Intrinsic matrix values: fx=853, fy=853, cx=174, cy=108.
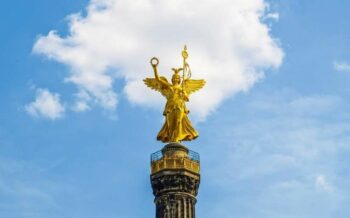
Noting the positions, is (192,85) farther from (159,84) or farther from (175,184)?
(175,184)

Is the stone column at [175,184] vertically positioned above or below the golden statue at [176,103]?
below

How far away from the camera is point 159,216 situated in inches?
2349

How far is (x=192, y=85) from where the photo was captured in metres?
64.6

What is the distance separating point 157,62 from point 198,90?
12.6 feet

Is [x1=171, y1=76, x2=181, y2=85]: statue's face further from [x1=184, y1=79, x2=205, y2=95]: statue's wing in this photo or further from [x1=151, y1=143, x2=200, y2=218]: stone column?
[x1=151, y1=143, x2=200, y2=218]: stone column

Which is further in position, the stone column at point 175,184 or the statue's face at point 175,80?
the statue's face at point 175,80

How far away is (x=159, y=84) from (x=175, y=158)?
6539 mm

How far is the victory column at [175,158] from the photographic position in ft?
196

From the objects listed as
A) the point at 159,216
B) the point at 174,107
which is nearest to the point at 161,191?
the point at 159,216

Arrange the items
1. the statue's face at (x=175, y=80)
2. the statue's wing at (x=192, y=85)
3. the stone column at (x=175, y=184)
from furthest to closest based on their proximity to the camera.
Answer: the statue's wing at (x=192, y=85) < the statue's face at (x=175, y=80) < the stone column at (x=175, y=184)

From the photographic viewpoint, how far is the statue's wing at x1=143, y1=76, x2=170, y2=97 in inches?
2516

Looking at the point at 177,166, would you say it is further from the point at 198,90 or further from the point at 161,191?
the point at 198,90

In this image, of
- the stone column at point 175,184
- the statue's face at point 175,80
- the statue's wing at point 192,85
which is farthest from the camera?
the statue's wing at point 192,85

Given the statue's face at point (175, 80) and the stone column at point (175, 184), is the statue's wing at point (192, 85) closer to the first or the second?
the statue's face at point (175, 80)
